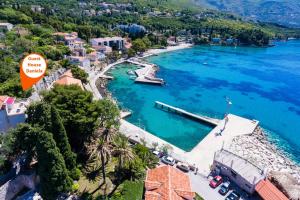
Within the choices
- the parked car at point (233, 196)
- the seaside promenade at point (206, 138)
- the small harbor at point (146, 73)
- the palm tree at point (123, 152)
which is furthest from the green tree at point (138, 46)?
the parked car at point (233, 196)

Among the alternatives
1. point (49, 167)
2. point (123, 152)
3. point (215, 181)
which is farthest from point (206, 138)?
point (49, 167)

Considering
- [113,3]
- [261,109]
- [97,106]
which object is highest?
[113,3]

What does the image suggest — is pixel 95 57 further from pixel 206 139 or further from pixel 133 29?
pixel 133 29

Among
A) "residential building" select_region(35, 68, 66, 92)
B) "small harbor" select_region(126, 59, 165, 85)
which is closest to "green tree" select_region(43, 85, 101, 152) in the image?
"residential building" select_region(35, 68, 66, 92)

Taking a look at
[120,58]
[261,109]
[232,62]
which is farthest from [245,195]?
[232,62]

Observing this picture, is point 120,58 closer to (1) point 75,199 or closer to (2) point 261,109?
(2) point 261,109

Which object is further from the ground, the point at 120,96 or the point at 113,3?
the point at 113,3

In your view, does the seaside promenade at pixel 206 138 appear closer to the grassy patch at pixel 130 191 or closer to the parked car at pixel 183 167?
the parked car at pixel 183 167
